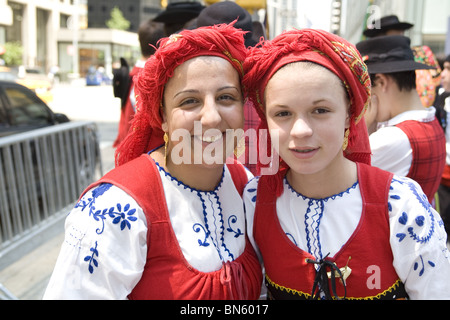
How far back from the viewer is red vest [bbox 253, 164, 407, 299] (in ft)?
5.08

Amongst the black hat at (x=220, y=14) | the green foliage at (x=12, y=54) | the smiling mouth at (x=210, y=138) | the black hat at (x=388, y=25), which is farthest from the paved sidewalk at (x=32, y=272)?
the green foliage at (x=12, y=54)

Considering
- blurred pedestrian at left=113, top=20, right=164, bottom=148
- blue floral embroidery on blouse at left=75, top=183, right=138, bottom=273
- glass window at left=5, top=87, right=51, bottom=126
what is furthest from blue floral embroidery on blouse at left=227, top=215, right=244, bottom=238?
glass window at left=5, top=87, right=51, bottom=126

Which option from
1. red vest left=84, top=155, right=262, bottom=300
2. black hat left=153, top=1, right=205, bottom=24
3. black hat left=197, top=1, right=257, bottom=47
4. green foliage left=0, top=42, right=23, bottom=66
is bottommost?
red vest left=84, top=155, right=262, bottom=300

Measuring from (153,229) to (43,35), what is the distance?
176ft

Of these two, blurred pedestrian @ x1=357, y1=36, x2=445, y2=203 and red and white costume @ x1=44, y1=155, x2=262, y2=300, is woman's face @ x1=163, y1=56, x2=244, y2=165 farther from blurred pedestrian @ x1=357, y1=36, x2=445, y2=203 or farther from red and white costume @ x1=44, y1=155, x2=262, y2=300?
blurred pedestrian @ x1=357, y1=36, x2=445, y2=203

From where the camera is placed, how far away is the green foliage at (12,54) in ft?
131

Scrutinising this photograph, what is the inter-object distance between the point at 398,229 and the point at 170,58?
3.20 feet

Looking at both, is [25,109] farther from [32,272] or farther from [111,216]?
[111,216]

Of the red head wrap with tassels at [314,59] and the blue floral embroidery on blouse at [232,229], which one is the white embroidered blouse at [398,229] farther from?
the red head wrap with tassels at [314,59]

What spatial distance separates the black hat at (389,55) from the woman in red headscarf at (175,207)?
3.90ft

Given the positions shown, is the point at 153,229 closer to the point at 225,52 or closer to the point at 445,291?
the point at 225,52

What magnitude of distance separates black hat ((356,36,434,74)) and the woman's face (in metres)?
1.23

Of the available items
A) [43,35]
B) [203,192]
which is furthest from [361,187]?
[43,35]

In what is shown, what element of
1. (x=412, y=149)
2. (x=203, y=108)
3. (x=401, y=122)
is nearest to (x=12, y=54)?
(x=401, y=122)
